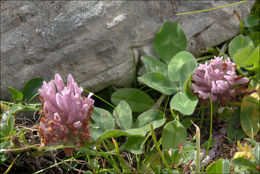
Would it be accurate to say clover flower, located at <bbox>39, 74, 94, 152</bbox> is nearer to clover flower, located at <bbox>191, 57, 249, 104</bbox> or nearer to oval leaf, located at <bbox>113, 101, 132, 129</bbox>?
oval leaf, located at <bbox>113, 101, 132, 129</bbox>

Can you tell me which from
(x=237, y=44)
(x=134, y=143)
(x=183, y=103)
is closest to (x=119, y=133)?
(x=134, y=143)

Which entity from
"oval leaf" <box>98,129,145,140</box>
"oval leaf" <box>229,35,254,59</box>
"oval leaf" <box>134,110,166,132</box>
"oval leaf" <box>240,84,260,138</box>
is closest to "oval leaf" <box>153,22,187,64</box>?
"oval leaf" <box>229,35,254,59</box>

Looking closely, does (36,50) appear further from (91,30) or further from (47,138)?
(47,138)

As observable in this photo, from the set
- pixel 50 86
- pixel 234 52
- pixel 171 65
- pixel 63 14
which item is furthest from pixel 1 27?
pixel 234 52

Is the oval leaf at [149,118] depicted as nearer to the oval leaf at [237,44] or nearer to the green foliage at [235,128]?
the green foliage at [235,128]

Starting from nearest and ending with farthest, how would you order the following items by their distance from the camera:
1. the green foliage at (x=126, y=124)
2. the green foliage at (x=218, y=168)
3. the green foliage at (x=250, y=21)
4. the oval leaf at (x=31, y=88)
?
the green foliage at (x=218, y=168)
the green foliage at (x=126, y=124)
the oval leaf at (x=31, y=88)
the green foliage at (x=250, y=21)

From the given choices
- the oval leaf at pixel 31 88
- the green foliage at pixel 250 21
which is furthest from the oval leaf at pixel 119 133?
the green foliage at pixel 250 21

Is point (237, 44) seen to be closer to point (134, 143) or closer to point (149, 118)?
point (149, 118)
